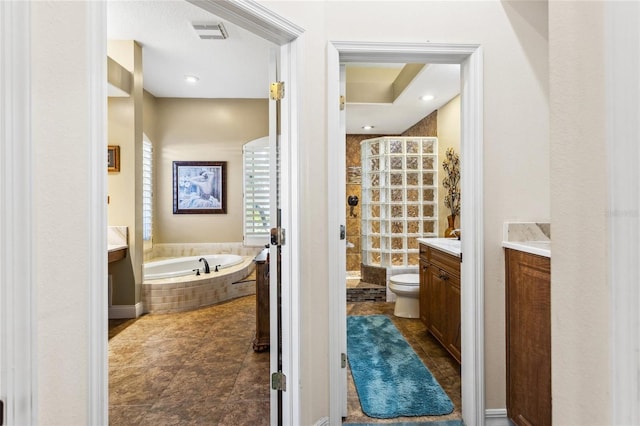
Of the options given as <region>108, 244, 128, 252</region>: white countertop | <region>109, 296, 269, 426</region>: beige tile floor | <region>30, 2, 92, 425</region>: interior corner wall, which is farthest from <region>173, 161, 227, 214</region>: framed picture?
<region>30, 2, 92, 425</region>: interior corner wall

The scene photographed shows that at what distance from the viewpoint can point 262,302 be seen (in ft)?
8.71

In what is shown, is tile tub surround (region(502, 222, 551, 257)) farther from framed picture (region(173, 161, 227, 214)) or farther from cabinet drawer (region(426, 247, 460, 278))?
framed picture (region(173, 161, 227, 214))

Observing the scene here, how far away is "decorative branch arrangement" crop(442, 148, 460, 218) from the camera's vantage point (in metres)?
3.95

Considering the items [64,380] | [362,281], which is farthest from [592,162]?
[362,281]

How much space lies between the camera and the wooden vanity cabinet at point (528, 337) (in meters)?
1.51

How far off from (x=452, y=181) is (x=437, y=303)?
6.22 ft

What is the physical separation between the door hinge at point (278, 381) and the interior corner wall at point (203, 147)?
11.9ft

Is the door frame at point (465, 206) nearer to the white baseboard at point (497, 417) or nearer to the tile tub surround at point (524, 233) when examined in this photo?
the white baseboard at point (497, 417)

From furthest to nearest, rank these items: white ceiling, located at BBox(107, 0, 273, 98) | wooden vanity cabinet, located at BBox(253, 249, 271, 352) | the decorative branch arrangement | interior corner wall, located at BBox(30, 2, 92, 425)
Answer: the decorative branch arrangement → white ceiling, located at BBox(107, 0, 273, 98) → wooden vanity cabinet, located at BBox(253, 249, 271, 352) → interior corner wall, located at BBox(30, 2, 92, 425)

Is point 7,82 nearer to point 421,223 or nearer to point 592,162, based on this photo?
point 592,162

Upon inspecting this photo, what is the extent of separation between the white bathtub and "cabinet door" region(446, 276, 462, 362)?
302 centimetres

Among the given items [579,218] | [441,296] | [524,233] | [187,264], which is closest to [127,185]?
[187,264]

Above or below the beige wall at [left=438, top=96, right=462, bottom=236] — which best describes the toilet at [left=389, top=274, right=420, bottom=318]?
below

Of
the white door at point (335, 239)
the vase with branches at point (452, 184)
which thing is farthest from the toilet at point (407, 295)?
the white door at point (335, 239)
